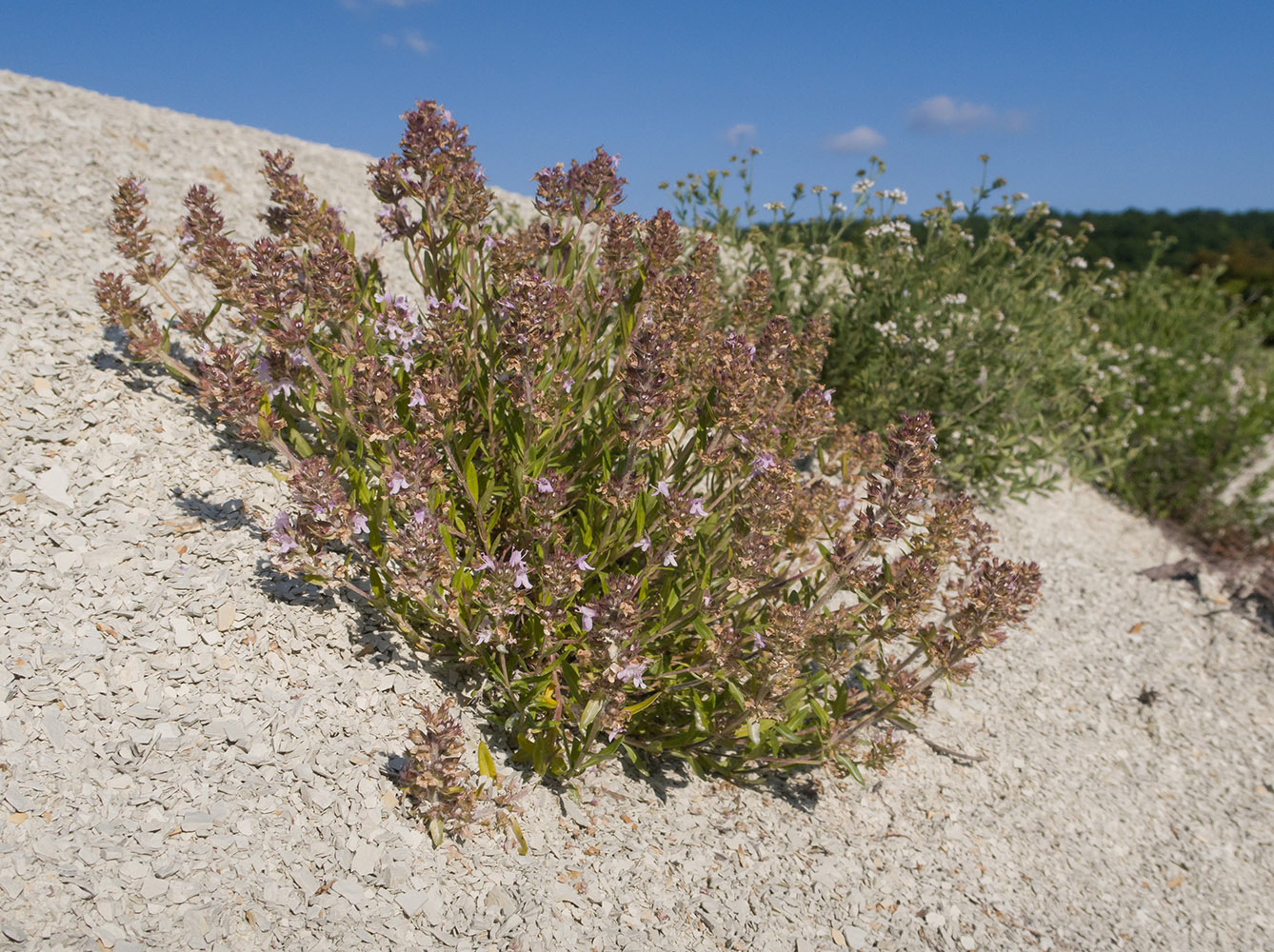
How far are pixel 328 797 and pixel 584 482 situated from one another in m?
1.51

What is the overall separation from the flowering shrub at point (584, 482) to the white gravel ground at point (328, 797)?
0.34 metres

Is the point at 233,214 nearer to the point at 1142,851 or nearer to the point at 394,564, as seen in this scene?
the point at 394,564

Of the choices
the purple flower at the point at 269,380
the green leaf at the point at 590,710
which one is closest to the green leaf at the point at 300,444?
the purple flower at the point at 269,380

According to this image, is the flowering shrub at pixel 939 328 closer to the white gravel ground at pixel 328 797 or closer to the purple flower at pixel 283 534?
the white gravel ground at pixel 328 797

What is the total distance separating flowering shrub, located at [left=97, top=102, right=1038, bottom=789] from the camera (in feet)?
9.17

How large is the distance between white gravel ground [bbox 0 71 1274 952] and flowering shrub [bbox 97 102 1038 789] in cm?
34

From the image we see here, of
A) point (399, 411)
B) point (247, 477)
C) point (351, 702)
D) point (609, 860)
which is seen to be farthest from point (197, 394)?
point (609, 860)

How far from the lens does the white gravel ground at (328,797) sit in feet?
8.25

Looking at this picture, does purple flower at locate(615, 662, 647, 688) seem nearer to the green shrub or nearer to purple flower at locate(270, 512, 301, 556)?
purple flower at locate(270, 512, 301, 556)

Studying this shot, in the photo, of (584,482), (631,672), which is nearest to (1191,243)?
(584,482)

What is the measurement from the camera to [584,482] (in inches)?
136

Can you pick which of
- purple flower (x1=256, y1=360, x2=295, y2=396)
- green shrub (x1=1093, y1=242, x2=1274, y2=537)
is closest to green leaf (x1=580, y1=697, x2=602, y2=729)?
purple flower (x1=256, y1=360, x2=295, y2=396)

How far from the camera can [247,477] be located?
368cm

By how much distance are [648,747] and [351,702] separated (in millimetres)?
1152
